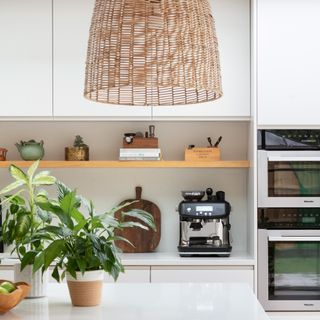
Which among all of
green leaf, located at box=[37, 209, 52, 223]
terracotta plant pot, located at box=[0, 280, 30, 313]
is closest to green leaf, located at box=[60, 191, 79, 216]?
green leaf, located at box=[37, 209, 52, 223]

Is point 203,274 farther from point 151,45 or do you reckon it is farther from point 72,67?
point 151,45

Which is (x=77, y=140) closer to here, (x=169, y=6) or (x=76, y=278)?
(x=76, y=278)

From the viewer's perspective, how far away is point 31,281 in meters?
3.03

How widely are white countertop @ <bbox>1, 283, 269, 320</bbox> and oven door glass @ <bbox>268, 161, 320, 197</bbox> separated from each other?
1.38 m

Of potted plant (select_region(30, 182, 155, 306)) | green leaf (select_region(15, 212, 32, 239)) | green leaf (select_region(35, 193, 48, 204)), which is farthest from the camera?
green leaf (select_region(35, 193, 48, 204))

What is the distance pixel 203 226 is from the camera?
480 cm

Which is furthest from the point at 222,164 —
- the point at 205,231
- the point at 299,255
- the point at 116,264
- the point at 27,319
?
the point at 27,319

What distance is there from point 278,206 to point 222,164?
467mm

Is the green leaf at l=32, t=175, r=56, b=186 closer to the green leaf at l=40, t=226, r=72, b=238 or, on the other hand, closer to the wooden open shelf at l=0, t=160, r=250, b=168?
the green leaf at l=40, t=226, r=72, b=238

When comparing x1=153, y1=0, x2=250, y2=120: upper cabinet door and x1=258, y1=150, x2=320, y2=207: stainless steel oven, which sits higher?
x1=153, y1=0, x2=250, y2=120: upper cabinet door

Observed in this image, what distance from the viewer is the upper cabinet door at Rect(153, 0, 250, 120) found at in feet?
15.5

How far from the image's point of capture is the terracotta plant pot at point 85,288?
2895 millimetres

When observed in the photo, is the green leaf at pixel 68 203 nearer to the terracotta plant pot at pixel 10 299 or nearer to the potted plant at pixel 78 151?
the terracotta plant pot at pixel 10 299

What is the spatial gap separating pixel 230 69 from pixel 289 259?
4.24ft
